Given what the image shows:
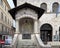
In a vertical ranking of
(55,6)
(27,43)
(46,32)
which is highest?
(55,6)

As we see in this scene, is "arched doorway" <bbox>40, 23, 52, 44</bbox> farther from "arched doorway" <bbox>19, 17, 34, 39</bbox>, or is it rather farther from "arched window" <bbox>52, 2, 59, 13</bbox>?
"arched doorway" <bbox>19, 17, 34, 39</bbox>

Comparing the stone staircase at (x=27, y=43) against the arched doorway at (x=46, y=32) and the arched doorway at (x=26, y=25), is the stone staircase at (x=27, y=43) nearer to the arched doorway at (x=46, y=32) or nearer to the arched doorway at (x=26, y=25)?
the arched doorway at (x=26, y=25)

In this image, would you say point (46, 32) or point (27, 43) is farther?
point (46, 32)

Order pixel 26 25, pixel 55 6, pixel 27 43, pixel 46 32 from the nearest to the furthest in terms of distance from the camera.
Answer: pixel 27 43 → pixel 26 25 → pixel 46 32 → pixel 55 6

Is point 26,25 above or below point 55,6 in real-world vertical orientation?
below

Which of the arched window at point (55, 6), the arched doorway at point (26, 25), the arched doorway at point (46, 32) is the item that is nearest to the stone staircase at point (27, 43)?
the arched doorway at point (26, 25)

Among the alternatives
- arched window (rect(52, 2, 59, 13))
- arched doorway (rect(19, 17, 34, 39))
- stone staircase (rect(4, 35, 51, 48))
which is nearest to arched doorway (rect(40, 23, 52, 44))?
arched window (rect(52, 2, 59, 13))

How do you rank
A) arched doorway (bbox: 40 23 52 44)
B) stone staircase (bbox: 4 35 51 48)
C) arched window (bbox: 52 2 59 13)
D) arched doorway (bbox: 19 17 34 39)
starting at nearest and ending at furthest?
1. stone staircase (bbox: 4 35 51 48)
2. arched doorway (bbox: 19 17 34 39)
3. arched doorway (bbox: 40 23 52 44)
4. arched window (bbox: 52 2 59 13)

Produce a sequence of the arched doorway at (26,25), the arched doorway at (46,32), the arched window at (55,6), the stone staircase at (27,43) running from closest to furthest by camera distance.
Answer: the stone staircase at (27,43) < the arched doorway at (26,25) < the arched doorway at (46,32) < the arched window at (55,6)

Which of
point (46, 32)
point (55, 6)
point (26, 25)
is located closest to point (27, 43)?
point (26, 25)

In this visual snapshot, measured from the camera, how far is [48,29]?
35.2 meters

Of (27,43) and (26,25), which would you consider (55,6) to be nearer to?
(26,25)

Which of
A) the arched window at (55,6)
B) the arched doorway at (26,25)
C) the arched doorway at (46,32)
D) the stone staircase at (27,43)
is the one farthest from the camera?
the arched window at (55,6)

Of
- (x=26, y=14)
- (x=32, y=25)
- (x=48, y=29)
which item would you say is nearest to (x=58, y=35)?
(x=48, y=29)
